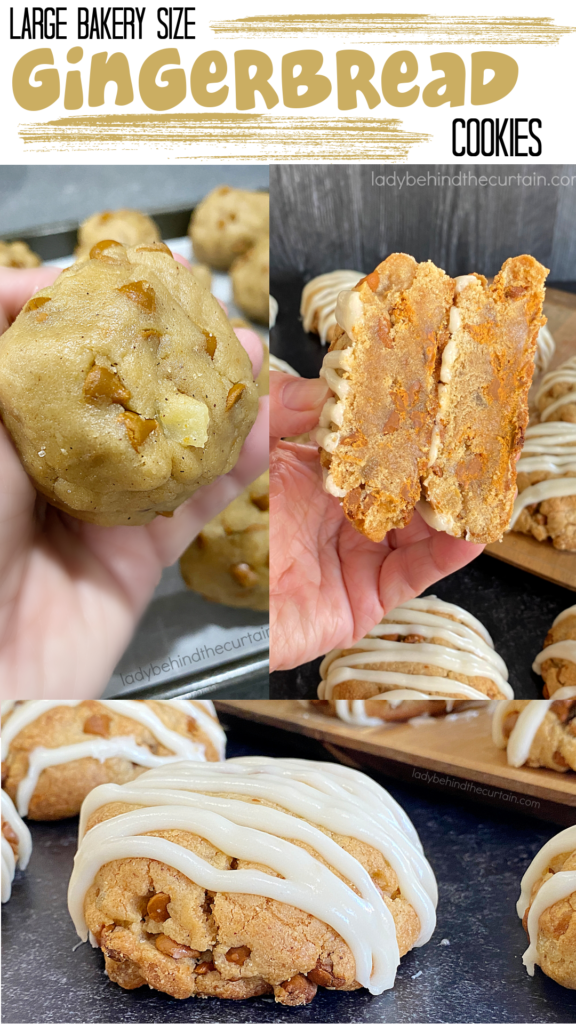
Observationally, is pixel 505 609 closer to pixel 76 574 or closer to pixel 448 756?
pixel 448 756

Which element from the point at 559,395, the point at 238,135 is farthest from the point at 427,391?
the point at 238,135

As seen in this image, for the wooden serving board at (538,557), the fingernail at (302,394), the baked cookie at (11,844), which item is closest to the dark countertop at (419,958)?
the baked cookie at (11,844)

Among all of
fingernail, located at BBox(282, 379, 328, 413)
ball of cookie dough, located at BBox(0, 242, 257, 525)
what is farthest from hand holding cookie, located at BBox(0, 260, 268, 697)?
ball of cookie dough, located at BBox(0, 242, 257, 525)

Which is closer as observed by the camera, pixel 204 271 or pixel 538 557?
pixel 538 557

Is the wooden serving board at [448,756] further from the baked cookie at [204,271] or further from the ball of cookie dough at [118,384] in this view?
the baked cookie at [204,271]

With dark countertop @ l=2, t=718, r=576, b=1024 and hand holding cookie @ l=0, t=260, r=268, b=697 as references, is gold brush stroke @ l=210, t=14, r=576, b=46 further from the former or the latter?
dark countertop @ l=2, t=718, r=576, b=1024
